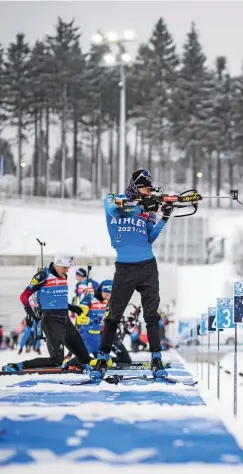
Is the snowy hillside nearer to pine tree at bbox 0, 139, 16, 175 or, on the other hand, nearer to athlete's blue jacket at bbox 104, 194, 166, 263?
pine tree at bbox 0, 139, 16, 175

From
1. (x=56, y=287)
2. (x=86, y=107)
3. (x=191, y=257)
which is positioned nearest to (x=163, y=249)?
(x=191, y=257)

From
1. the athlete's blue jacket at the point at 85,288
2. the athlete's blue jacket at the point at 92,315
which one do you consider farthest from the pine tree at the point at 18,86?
the athlete's blue jacket at the point at 92,315

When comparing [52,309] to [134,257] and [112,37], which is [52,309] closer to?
[134,257]

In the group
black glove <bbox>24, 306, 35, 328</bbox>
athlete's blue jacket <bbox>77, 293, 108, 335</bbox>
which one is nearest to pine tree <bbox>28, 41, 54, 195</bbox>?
athlete's blue jacket <bbox>77, 293, 108, 335</bbox>

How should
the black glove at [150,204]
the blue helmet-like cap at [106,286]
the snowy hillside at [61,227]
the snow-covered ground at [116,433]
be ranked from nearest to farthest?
the snow-covered ground at [116,433] < the black glove at [150,204] < the blue helmet-like cap at [106,286] < the snowy hillside at [61,227]

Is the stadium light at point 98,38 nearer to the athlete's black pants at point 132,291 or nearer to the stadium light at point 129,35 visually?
the stadium light at point 129,35

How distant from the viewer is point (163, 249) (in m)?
37.6

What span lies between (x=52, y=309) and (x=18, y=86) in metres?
43.6

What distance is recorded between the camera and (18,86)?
157 feet

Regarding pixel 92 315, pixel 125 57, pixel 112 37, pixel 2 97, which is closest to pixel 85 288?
pixel 92 315

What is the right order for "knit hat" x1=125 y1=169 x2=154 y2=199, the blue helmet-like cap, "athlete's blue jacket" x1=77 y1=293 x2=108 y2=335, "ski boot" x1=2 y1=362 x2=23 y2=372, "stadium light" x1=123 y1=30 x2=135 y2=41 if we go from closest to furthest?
"knit hat" x1=125 y1=169 x2=154 y2=199 → "ski boot" x1=2 y1=362 x2=23 y2=372 → the blue helmet-like cap → "athlete's blue jacket" x1=77 y1=293 x2=108 y2=335 → "stadium light" x1=123 y1=30 x2=135 y2=41

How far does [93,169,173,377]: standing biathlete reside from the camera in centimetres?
446

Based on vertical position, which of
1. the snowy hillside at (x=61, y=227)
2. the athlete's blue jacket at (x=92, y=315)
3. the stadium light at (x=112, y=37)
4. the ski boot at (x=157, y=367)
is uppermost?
the stadium light at (x=112, y=37)

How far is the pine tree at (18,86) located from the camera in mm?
46688
